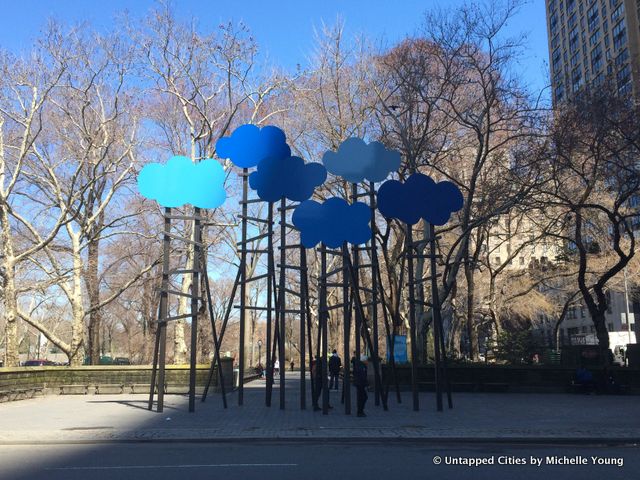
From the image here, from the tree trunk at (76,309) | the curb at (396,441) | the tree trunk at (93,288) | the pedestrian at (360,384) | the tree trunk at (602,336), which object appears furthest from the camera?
the tree trunk at (93,288)

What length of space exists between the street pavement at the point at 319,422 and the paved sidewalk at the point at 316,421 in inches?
0.8

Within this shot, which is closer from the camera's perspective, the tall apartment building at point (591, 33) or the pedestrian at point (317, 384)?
the pedestrian at point (317, 384)

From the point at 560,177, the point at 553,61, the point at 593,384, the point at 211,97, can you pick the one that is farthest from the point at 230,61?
the point at 553,61

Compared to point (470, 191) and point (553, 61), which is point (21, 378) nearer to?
point (470, 191)

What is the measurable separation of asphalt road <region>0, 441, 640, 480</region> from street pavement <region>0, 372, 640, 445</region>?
0.58 meters

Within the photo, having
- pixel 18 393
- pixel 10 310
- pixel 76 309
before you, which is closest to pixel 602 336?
pixel 76 309

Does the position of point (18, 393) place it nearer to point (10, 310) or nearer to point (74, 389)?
point (74, 389)

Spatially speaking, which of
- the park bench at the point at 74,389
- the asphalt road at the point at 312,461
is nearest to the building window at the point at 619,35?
the park bench at the point at 74,389

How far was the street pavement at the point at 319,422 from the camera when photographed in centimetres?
1146

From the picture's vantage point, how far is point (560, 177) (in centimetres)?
2475

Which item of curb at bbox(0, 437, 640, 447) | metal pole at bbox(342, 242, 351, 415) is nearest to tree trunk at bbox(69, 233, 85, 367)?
metal pole at bbox(342, 242, 351, 415)

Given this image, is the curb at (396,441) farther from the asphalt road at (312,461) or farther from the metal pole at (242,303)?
the metal pole at (242,303)

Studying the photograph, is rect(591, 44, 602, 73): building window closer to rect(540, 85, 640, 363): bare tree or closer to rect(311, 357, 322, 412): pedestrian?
rect(540, 85, 640, 363): bare tree

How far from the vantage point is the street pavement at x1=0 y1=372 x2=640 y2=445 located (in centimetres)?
1146
